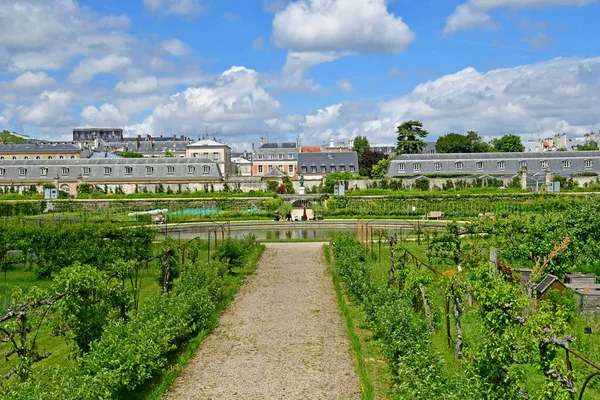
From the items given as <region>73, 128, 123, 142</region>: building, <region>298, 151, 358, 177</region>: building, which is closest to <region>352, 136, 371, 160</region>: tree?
<region>298, 151, 358, 177</region>: building

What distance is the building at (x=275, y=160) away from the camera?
78438 mm

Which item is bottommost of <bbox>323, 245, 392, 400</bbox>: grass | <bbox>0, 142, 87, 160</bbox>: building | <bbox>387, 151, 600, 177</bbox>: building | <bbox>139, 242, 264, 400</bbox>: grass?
<bbox>323, 245, 392, 400</bbox>: grass

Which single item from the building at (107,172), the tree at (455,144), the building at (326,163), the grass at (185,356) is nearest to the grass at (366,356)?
the grass at (185,356)

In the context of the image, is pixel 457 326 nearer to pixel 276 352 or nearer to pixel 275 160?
pixel 276 352

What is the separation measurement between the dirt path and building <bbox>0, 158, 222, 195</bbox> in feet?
146

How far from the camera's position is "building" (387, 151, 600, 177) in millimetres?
57906

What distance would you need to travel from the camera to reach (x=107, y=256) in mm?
16547

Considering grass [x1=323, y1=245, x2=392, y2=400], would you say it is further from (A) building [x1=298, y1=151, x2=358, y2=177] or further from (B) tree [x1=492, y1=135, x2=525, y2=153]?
(B) tree [x1=492, y1=135, x2=525, y2=153]

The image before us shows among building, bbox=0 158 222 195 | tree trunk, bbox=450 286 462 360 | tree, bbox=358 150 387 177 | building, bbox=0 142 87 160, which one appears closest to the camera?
tree trunk, bbox=450 286 462 360

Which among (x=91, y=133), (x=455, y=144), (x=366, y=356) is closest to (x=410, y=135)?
(x=455, y=144)

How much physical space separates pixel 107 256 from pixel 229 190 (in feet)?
124

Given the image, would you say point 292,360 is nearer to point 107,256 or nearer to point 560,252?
point 560,252

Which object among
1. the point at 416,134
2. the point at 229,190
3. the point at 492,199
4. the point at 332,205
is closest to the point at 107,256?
the point at 332,205

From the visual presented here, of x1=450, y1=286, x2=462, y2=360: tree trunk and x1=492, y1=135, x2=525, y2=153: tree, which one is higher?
x1=492, y1=135, x2=525, y2=153: tree
